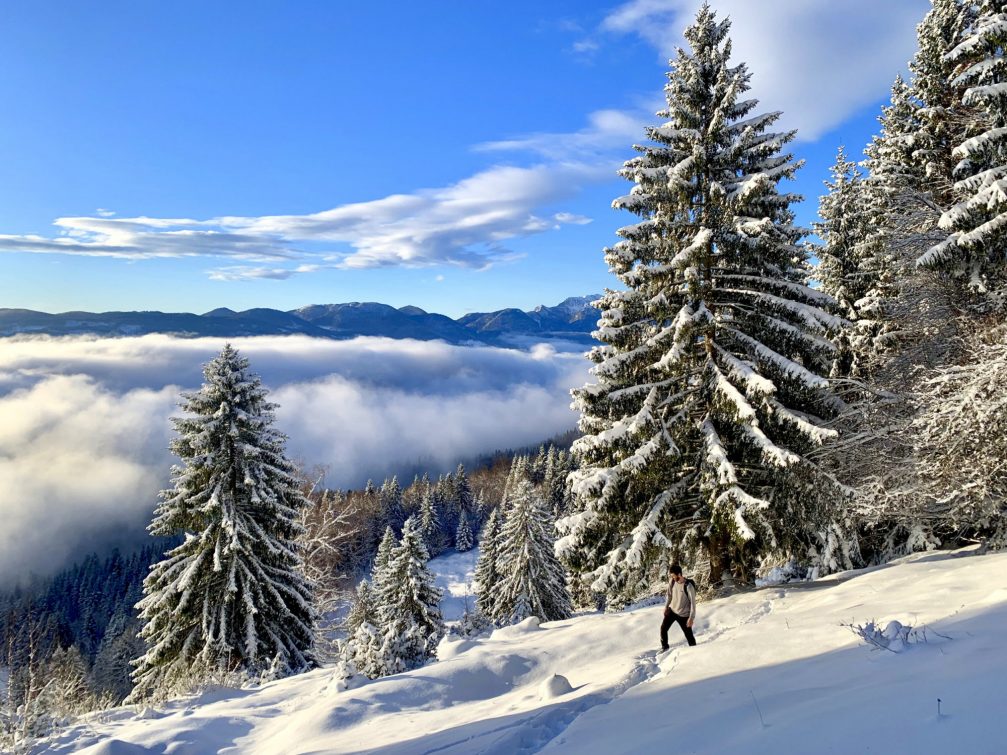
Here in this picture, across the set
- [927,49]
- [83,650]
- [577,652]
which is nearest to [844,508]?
[577,652]

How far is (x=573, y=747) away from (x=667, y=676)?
2.72m

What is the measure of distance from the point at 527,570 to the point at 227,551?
22459 millimetres

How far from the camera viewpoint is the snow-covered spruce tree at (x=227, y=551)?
17.9 meters

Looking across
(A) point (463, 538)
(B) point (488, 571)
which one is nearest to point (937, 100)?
(B) point (488, 571)

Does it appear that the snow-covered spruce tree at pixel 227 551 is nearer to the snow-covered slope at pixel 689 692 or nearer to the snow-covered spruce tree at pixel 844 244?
the snow-covered slope at pixel 689 692

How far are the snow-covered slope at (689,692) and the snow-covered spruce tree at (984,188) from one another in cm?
672

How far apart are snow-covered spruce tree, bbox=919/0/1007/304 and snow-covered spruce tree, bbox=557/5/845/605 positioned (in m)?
3.02

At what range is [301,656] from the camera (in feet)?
61.9

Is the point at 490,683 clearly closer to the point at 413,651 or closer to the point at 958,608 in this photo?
the point at 958,608

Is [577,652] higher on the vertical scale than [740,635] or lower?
lower

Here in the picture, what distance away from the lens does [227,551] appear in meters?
17.8

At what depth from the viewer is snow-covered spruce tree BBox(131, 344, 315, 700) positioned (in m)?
17.9

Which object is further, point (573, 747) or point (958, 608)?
point (958, 608)

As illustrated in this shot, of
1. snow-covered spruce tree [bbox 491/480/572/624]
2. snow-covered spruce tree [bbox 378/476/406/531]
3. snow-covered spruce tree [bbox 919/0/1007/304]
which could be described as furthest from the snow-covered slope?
snow-covered spruce tree [bbox 378/476/406/531]
